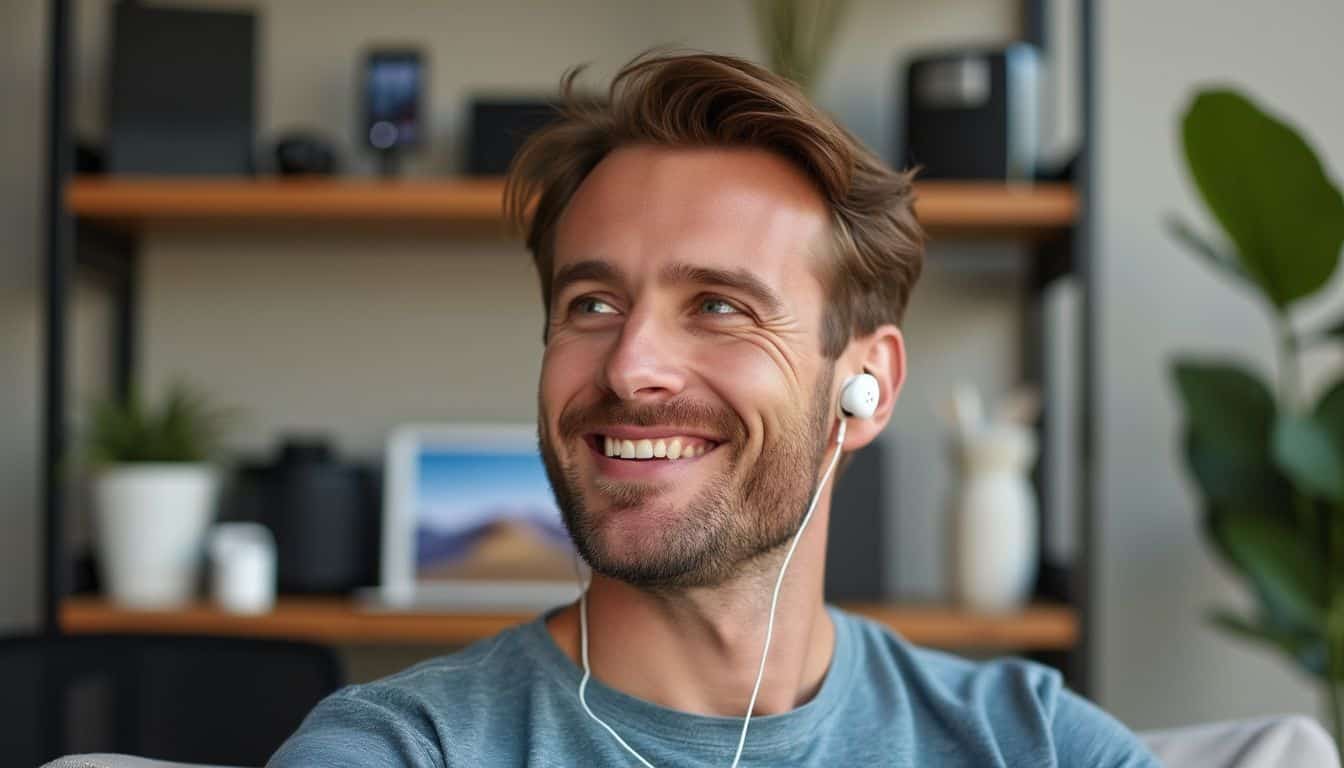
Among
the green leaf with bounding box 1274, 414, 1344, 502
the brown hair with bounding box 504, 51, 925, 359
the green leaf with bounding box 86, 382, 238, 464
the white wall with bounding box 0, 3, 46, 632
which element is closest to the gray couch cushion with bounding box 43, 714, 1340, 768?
the brown hair with bounding box 504, 51, 925, 359

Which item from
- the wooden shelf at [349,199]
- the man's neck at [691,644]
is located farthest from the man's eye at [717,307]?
the wooden shelf at [349,199]

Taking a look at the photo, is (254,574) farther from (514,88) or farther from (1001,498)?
(1001,498)

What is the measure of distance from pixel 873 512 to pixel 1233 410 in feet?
1.81

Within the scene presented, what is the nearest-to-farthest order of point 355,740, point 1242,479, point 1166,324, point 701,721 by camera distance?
point 355,740, point 701,721, point 1242,479, point 1166,324

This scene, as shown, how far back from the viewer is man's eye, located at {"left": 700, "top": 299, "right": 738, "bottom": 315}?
3.59ft

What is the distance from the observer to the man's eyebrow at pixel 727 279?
1077mm

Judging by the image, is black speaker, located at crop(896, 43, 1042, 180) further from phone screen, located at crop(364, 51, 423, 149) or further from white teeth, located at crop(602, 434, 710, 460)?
white teeth, located at crop(602, 434, 710, 460)

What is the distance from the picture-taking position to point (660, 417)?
41.7 inches

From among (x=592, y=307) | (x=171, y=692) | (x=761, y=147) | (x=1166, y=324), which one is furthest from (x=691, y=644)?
(x=1166, y=324)

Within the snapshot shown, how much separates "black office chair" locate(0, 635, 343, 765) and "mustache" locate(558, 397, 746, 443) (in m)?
0.59

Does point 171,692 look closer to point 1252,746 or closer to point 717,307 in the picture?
point 717,307

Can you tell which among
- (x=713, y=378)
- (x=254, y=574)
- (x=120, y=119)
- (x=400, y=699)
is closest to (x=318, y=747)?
(x=400, y=699)

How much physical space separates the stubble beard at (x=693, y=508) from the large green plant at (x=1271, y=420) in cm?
106

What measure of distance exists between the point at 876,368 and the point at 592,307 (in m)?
0.28
